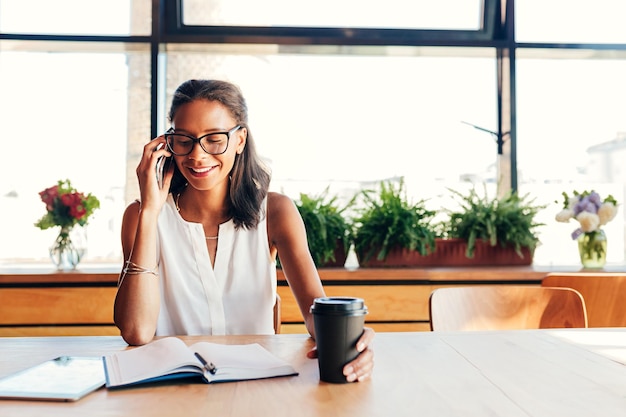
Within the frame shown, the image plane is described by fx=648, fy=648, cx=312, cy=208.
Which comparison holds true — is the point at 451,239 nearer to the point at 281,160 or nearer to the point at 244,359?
the point at 281,160

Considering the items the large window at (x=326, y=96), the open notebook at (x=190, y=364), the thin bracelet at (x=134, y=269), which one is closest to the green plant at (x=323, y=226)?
the large window at (x=326, y=96)

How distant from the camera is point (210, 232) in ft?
6.84

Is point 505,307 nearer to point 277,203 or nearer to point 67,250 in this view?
point 277,203

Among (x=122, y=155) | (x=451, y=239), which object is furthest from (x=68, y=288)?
→ (x=451, y=239)

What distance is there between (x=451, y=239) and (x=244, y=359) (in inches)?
98.3

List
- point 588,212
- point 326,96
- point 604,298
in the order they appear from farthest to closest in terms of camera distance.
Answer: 1. point 326,96
2. point 588,212
3. point 604,298

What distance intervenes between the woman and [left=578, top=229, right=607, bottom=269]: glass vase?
2.14 metres

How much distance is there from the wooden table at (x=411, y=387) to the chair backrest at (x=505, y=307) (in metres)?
0.47

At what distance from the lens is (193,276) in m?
1.99

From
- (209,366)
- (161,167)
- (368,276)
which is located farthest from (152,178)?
(368,276)

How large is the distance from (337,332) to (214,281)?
89cm

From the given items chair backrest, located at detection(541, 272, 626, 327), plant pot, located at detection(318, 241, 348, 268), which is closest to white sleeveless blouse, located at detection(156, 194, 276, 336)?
chair backrest, located at detection(541, 272, 626, 327)

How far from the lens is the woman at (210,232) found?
1.91 meters

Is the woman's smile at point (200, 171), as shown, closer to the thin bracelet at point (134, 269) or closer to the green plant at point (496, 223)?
the thin bracelet at point (134, 269)
